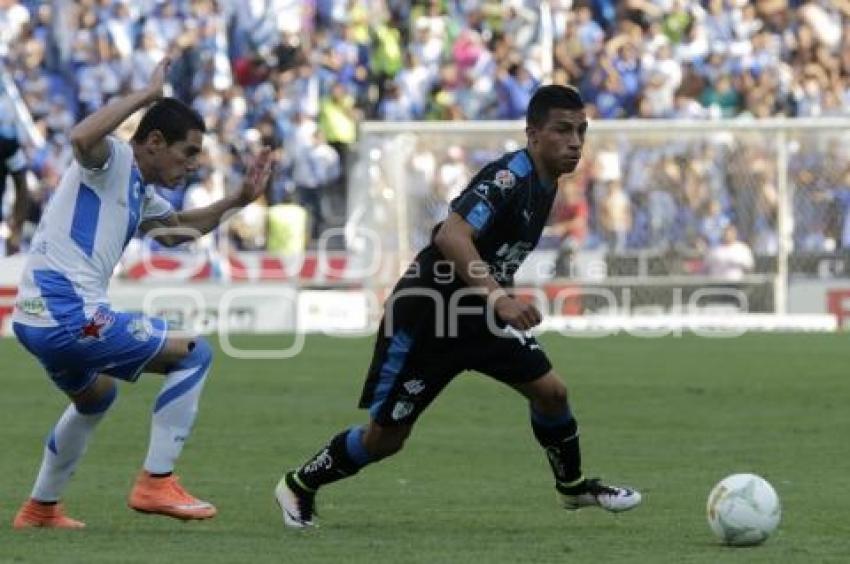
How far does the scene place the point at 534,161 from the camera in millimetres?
9836

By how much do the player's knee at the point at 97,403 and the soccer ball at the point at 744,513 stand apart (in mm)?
2751

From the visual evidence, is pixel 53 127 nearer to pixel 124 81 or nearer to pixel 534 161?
pixel 124 81

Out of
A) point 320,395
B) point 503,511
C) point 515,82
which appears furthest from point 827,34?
point 503,511

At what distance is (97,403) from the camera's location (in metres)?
9.77

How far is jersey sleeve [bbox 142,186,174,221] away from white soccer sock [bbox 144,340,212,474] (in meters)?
0.72

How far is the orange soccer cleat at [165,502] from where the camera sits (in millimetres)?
9430

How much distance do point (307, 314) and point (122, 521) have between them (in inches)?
657

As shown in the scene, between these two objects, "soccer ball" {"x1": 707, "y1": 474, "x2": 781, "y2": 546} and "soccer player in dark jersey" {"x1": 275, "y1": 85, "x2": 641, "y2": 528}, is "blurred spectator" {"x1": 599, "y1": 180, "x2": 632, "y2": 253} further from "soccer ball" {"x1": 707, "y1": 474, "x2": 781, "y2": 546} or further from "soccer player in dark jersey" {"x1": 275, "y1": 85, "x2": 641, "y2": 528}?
"soccer ball" {"x1": 707, "y1": 474, "x2": 781, "y2": 546}

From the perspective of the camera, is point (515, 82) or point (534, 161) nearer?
point (534, 161)

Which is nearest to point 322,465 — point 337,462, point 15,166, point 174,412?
point 337,462

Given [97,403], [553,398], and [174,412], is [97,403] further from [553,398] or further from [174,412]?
[553,398]

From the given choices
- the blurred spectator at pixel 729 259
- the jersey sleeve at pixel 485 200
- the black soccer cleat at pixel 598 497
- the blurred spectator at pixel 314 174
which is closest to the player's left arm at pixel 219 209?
the jersey sleeve at pixel 485 200

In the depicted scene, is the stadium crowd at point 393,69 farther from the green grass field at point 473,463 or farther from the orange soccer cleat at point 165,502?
the orange soccer cleat at point 165,502

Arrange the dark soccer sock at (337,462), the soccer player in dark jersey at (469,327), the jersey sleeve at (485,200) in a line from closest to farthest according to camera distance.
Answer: the jersey sleeve at (485,200)
the soccer player in dark jersey at (469,327)
the dark soccer sock at (337,462)
